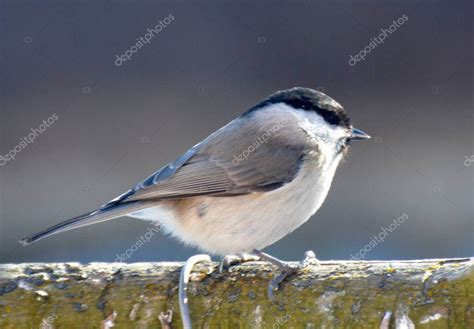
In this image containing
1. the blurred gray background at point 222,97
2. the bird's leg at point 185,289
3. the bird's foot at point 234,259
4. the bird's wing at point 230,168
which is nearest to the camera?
the bird's leg at point 185,289

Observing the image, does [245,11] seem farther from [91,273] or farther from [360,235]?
[91,273]

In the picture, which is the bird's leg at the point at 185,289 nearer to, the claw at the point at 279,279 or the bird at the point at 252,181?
the claw at the point at 279,279

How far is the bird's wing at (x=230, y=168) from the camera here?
256 centimetres

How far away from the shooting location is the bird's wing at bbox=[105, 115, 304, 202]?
2.56 meters

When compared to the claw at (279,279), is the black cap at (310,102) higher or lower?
higher

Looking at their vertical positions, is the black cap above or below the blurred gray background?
below

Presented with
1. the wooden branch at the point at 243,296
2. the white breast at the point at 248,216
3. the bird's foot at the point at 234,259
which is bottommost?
the wooden branch at the point at 243,296

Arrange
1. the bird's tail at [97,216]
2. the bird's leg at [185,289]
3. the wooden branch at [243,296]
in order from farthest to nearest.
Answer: the bird's tail at [97,216] < the bird's leg at [185,289] < the wooden branch at [243,296]

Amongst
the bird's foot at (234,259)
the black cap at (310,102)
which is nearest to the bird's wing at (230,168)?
the black cap at (310,102)

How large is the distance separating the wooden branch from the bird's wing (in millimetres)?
606

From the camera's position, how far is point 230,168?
263 centimetres

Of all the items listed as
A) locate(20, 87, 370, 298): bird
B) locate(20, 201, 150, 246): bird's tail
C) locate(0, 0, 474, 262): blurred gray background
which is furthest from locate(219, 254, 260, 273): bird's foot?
locate(0, 0, 474, 262): blurred gray background

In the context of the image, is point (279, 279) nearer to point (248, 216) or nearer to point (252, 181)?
point (248, 216)

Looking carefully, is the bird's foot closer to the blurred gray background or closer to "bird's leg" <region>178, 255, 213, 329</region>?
"bird's leg" <region>178, 255, 213, 329</region>
